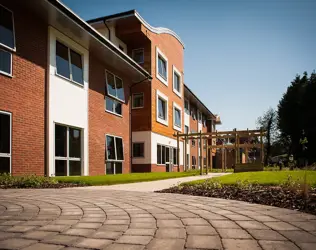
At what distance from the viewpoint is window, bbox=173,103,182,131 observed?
2322 centimetres

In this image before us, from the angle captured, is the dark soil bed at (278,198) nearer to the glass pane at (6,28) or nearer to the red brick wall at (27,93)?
the red brick wall at (27,93)

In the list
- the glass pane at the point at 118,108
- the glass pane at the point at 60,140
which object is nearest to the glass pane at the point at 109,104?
the glass pane at the point at 118,108

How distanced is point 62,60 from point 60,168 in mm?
4354

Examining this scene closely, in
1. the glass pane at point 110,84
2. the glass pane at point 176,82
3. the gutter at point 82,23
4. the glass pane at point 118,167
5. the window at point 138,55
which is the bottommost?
the glass pane at point 118,167

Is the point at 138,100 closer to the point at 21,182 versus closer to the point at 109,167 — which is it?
the point at 109,167

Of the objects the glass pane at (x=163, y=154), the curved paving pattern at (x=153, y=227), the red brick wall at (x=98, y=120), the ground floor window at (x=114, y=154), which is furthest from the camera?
the glass pane at (x=163, y=154)

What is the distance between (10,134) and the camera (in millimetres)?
8633

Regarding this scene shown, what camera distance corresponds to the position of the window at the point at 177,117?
23.2 meters

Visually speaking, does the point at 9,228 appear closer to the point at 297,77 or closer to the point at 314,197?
the point at 314,197

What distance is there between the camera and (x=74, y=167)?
38.3 feet

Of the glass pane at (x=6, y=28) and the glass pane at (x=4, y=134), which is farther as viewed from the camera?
the glass pane at (x=6, y=28)

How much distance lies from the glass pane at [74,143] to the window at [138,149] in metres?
6.81

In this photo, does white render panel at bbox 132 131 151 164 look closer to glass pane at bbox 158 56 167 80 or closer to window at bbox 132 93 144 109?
window at bbox 132 93 144 109

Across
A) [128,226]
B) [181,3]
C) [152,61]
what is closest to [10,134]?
[181,3]
